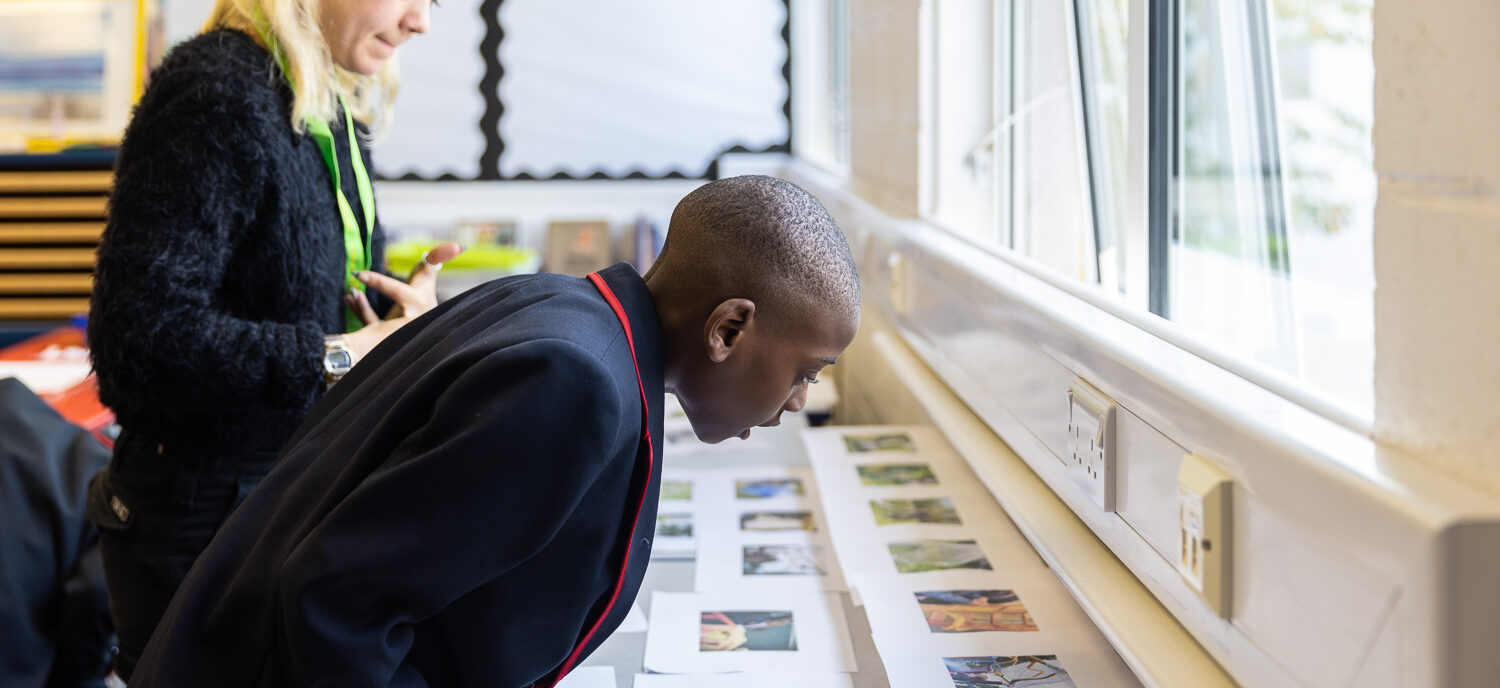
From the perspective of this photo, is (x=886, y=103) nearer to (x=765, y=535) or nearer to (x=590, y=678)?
(x=765, y=535)

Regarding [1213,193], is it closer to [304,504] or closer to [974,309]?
[974,309]

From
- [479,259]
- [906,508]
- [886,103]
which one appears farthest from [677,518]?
[479,259]

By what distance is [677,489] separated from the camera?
206 cm

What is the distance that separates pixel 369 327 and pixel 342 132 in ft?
0.84

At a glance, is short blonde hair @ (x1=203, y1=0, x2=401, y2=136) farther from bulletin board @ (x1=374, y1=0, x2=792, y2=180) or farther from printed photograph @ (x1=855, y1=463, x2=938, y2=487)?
bulletin board @ (x1=374, y1=0, x2=792, y2=180)

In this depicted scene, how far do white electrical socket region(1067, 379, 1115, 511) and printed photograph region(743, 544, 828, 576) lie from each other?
1.48 feet

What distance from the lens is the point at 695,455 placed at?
90.6 inches

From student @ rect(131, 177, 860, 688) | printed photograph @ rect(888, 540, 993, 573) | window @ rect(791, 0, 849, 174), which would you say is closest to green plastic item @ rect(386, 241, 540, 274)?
window @ rect(791, 0, 849, 174)

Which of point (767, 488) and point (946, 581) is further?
point (767, 488)

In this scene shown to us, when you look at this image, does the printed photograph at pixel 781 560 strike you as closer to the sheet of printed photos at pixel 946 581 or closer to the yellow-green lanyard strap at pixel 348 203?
the sheet of printed photos at pixel 946 581

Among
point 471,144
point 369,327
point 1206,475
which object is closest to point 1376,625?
point 1206,475

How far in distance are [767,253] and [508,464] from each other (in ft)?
0.94

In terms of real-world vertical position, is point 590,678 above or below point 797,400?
below

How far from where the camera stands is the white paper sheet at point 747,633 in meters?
1.35
